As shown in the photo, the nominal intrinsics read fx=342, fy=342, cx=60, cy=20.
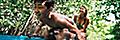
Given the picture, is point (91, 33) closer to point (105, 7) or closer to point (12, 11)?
point (105, 7)

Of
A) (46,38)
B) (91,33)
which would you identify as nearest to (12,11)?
(91,33)

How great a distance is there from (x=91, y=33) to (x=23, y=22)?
3.26 metres

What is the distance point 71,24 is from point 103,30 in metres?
0.75

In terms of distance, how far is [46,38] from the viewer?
3.06 metres

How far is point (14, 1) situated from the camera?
23.3 ft

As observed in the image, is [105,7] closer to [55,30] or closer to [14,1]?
[55,30]

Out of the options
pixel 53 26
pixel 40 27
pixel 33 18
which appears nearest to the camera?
pixel 53 26

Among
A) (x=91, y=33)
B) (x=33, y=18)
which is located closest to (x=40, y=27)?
(x=91, y=33)

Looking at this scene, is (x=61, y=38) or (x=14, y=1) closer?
(x=61, y=38)

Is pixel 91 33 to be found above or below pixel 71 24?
below

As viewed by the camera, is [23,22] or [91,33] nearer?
[91,33]

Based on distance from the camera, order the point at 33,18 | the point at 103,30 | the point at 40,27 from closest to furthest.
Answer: the point at 40,27 → the point at 103,30 → the point at 33,18

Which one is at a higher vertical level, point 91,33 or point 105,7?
point 105,7

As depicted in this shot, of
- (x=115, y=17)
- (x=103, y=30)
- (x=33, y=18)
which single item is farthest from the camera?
(x=33, y=18)
